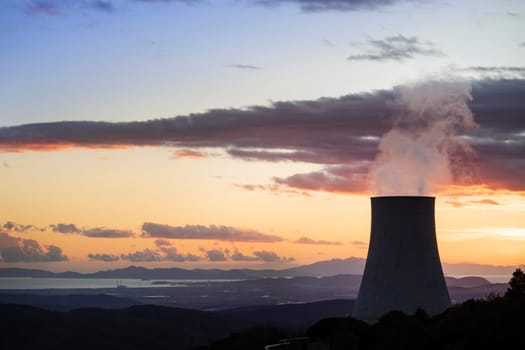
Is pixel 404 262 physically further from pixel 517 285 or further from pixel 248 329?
pixel 248 329

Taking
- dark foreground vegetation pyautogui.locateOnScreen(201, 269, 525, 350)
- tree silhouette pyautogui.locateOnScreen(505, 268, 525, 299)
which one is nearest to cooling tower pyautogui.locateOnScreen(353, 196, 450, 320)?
dark foreground vegetation pyautogui.locateOnScreen(201, 269, 525, 350)

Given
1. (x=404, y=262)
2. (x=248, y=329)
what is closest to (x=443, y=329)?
(x=404, y=262)

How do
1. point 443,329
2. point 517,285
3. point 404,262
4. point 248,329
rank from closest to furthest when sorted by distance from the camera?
point 443,329 < point 517,285 < point 404,262 < point 248,329

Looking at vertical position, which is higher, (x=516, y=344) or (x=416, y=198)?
(x=416, y=198)

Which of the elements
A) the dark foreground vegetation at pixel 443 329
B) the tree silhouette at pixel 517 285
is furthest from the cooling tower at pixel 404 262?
the tree silhouette at pixel 517 285

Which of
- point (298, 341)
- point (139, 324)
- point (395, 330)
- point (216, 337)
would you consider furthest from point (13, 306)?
point (395, 330)

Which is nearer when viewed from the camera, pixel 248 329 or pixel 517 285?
pixel 517 285

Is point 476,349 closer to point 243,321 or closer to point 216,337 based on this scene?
point 216,337
